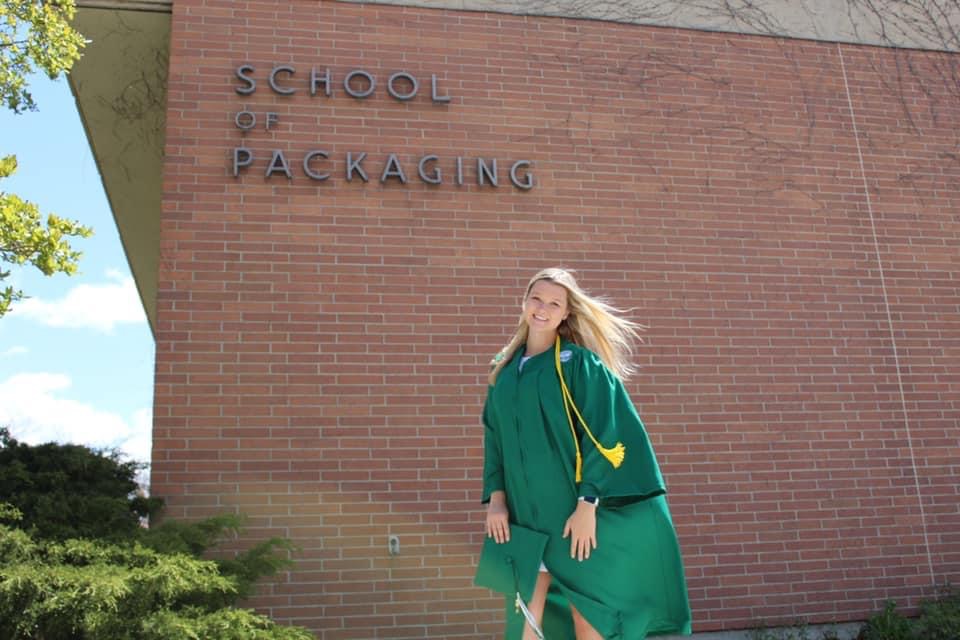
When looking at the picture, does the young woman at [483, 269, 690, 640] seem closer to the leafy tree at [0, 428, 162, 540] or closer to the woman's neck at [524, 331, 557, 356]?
the woman's neck at [524, 331, 557, 356]

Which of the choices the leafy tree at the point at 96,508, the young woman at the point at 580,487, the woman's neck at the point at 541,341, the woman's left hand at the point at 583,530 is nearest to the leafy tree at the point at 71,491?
the leafy tree at the point at 96,508

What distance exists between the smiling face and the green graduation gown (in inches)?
4.9

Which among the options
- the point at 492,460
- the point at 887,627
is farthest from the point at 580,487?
the point at 887,627

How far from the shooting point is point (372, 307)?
6.50 meters

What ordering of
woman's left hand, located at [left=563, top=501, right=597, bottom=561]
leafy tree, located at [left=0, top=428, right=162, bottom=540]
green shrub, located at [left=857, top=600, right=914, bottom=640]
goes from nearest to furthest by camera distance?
1. woman's left hand, located at [left=563, top=501, right=597, bottom=561]
2. leafy tree, located at [left=0, top=428, right=162, bottom=540]
3. green shrub, located at [left=857, top=600, right=914, bottom=640]

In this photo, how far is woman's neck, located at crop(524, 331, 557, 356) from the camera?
3537 mm

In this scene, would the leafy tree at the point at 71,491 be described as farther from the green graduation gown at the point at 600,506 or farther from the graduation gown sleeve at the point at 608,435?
the graduation gown sleeve at the point at 608,435

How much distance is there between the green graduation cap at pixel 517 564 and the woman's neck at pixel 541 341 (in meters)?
0.70

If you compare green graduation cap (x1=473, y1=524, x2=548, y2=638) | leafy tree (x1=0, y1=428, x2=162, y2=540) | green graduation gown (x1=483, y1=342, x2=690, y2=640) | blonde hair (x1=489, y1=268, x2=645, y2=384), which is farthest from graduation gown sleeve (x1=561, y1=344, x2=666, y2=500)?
leafy tree (x1=0, y1=428, x2=162, y2=540)

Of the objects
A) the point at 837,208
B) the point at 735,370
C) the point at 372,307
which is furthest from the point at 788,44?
the point at 372,307

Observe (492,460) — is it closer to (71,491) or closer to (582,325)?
(582,325)

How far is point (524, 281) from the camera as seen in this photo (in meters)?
6.81

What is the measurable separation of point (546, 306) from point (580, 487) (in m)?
0.74

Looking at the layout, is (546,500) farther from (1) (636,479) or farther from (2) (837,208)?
(2) (837,208)
